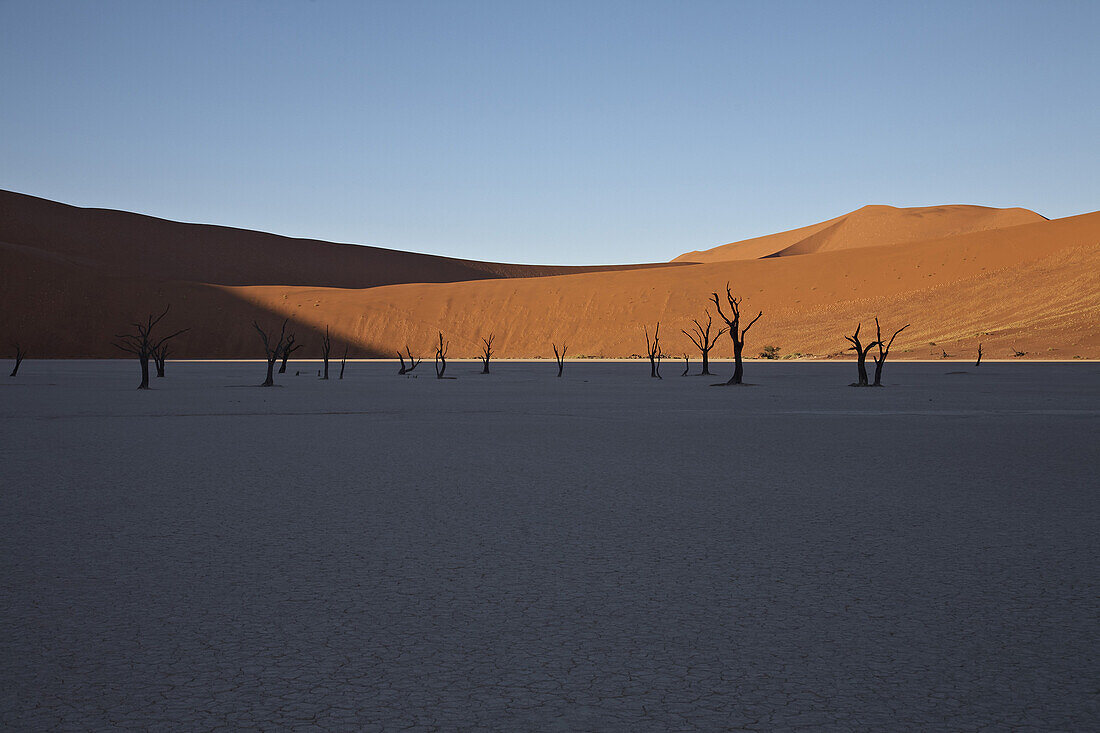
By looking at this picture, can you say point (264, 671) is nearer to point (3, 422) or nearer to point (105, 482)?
point (105, 482)

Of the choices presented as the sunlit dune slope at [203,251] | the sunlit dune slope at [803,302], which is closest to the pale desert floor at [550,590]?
the sunlit dune slope at [803,302]

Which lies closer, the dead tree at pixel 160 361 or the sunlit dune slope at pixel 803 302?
the dead tree at pixel 160 361

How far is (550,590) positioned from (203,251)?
170 m

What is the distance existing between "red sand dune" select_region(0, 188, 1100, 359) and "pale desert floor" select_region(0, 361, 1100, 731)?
7341 cm

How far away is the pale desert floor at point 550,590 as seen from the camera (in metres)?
4.31

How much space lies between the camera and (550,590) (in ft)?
20.4

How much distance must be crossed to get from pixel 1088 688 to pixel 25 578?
18.8 ft

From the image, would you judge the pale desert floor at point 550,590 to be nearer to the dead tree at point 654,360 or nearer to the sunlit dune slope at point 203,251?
the dead tree at point 654,360

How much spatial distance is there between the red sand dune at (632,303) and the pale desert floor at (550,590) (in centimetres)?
7341

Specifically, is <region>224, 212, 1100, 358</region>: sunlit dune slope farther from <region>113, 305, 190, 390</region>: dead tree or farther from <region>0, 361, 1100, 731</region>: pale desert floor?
<region>0, 361, 1100, 731</region>: pale desert floor

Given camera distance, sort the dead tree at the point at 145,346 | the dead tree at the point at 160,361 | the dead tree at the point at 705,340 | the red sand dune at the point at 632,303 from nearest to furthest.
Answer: the dead tree at the point at 145,346 < the dead tree at the point at 160,361 < the dead tree at the point at 705,340 < the red sand dune at the point at 632,303

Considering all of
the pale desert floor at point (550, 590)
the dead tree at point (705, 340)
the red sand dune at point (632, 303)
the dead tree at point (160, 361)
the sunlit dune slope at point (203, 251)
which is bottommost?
the pale desert floor at point (550, 590)

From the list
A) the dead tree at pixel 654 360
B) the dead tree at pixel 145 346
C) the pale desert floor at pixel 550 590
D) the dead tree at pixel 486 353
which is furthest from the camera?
the dead tree at pixel 486 353

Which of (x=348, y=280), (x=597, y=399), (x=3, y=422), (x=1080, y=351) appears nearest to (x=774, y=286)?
(x=1080, y=351)
